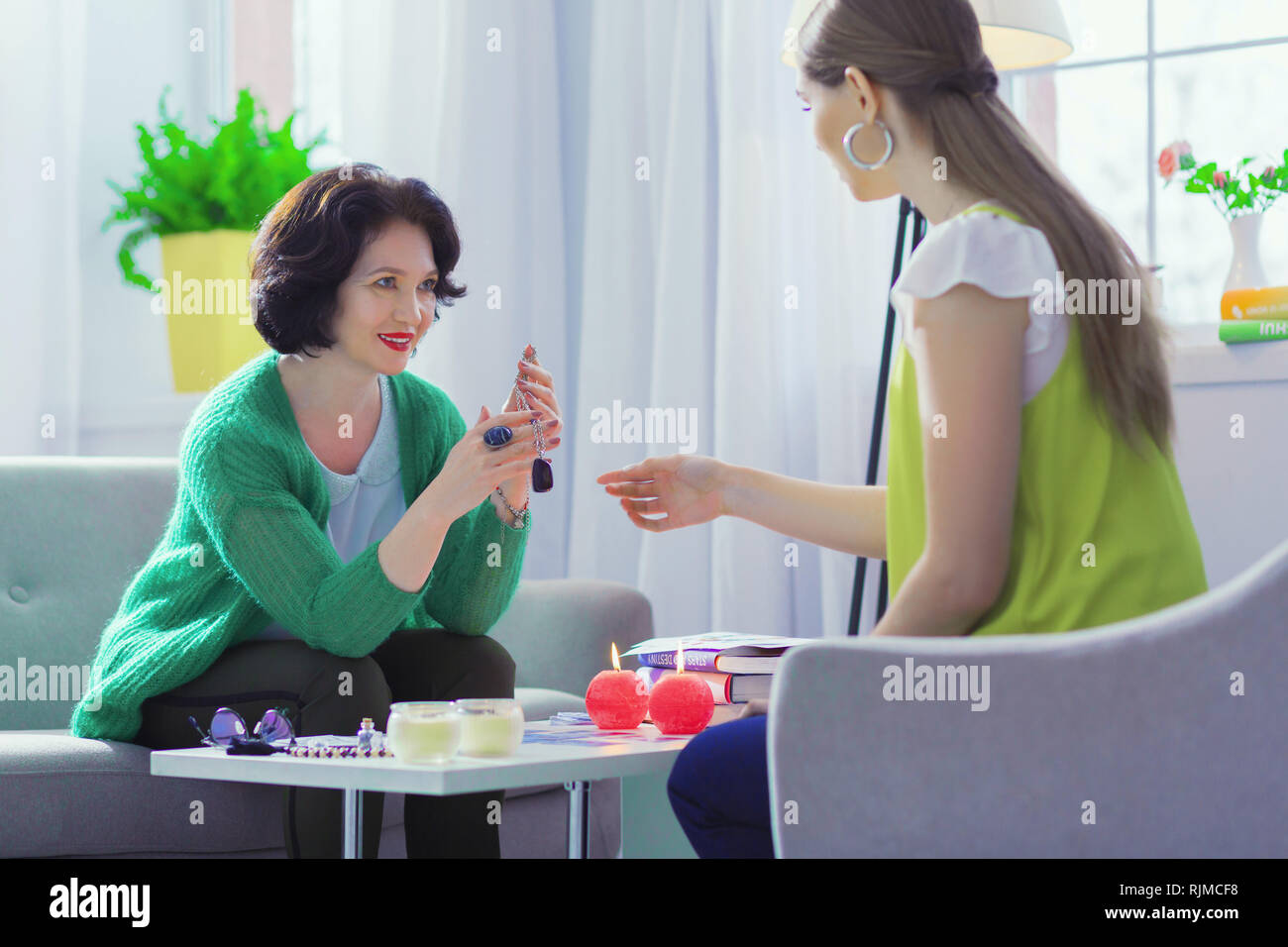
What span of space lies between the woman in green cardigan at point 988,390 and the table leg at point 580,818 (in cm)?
14

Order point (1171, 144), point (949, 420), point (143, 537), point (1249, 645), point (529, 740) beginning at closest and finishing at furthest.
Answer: point (1249, 645) → point (949, 420) → point (529, 740) → point (143, 537) → point (1171, 144)

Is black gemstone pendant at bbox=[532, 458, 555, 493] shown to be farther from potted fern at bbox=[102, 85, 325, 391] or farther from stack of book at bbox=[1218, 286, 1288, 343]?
potted fern at bbox=[102, 85, 325, 391]

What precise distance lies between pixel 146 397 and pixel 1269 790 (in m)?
3.04

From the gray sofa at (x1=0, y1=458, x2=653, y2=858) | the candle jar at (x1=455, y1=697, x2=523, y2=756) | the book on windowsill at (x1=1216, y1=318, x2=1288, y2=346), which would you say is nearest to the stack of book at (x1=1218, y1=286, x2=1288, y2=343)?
the book on windowsill at (x1=1216, y1=318, x2=1288, y2=346)

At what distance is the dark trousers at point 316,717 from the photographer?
1.54 m

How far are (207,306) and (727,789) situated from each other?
234 centimetres

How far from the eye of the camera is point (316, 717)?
1.60 meters

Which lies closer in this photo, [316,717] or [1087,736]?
[1087,736]

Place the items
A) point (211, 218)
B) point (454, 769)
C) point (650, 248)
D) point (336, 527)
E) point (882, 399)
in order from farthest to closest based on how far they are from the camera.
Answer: point (211, 218) < point (650, 248) < point (882, 399) < point (336, 527) < point (454, 769)

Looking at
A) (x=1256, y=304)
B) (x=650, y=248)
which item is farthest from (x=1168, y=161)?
(x=650, y=248)

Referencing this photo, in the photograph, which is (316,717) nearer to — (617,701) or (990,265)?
(617,701)

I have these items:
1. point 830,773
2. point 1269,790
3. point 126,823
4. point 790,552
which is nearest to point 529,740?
point 830,773

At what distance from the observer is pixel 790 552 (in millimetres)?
2738
